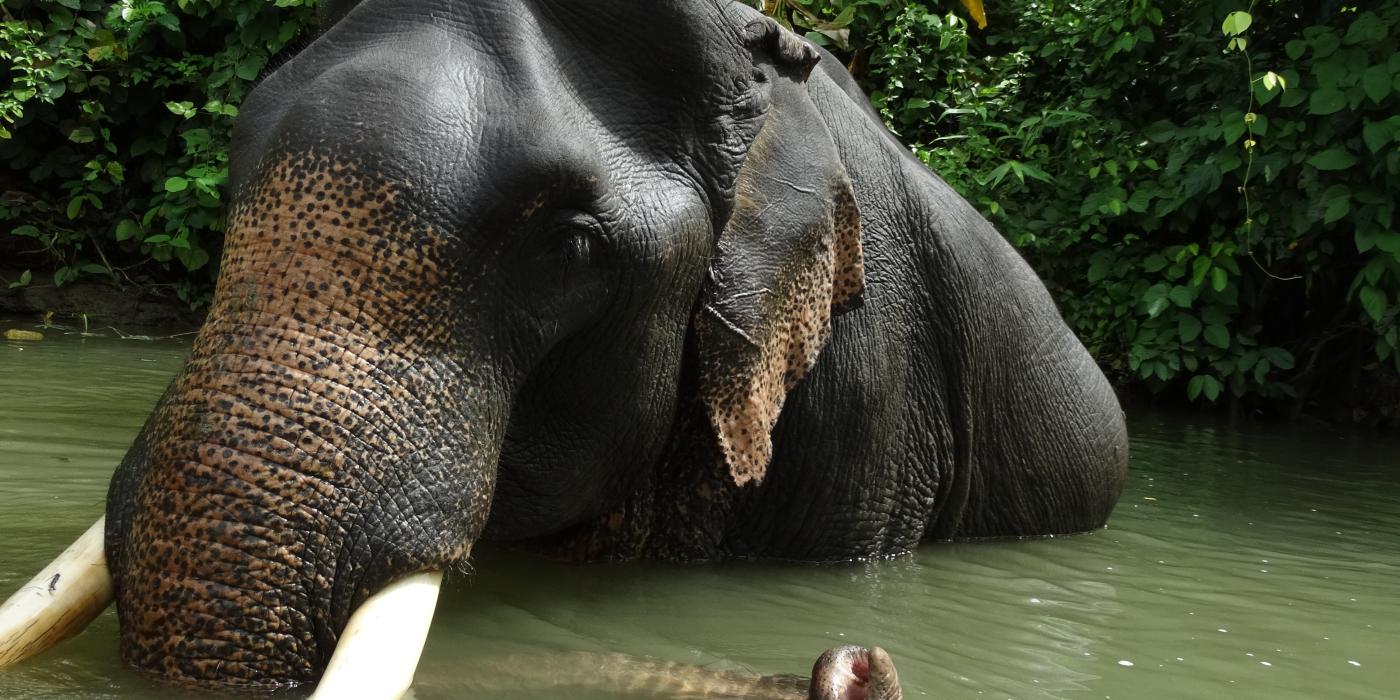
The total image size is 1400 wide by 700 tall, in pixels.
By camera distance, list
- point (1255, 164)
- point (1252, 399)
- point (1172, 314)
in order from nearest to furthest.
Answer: point (1255, 164) < point (1172, 314) < point (1252, 399)

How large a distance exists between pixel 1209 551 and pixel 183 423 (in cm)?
319

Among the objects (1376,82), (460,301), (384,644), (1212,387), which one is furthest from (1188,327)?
(384,644)

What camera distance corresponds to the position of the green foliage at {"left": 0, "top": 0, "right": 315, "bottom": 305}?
895 centimetres

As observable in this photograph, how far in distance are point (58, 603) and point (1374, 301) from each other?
577 cm

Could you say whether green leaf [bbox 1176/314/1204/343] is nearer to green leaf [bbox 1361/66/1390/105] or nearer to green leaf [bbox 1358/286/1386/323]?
green leaf [bbox 1358/286/1386/323]

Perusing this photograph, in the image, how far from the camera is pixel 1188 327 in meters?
7.68

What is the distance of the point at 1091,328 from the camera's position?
8.26 m

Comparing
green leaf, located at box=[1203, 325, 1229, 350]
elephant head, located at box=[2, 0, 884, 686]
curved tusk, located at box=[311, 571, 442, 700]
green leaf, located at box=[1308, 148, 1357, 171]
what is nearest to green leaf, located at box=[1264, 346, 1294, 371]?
green leaf, located at box=[1203, 325, 1229, 350]

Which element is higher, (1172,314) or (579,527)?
(1172,314)

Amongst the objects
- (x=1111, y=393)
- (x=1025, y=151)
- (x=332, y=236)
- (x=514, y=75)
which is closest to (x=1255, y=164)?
(x=1025, y=151)

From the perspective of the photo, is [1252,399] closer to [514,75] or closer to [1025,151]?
[1025,151]

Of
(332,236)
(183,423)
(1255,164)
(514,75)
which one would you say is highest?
(1255,164)

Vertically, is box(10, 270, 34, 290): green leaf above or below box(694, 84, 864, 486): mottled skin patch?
below

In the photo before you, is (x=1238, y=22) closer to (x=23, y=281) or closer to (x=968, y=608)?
(x=968, y=608)
